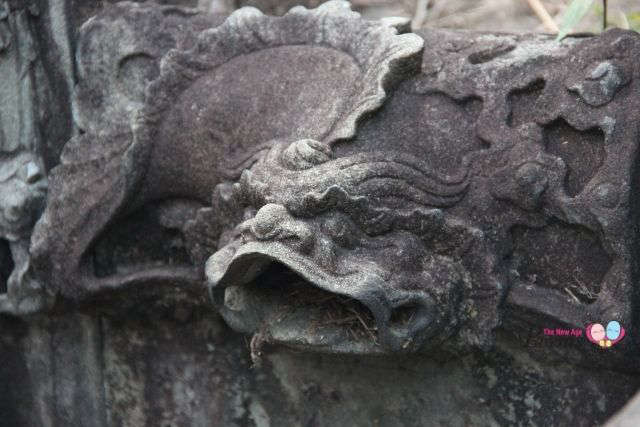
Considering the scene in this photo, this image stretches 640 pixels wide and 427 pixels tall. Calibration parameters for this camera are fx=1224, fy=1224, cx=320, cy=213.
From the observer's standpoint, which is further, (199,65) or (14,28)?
(14,28)

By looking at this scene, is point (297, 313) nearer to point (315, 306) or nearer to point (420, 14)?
point (315, 306)

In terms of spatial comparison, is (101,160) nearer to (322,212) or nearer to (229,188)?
(229,188)

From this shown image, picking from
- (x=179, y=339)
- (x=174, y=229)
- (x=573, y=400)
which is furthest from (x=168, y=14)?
(x=573, y=400)

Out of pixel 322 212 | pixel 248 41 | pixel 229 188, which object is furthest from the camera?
pixel 248 41

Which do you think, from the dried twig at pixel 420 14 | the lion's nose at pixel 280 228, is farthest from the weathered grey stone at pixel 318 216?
the dried twig at pixel 420 14

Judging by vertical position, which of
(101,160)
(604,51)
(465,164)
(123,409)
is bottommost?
(123,409)

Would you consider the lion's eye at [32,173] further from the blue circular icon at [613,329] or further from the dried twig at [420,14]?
the dried twig at [420,14]

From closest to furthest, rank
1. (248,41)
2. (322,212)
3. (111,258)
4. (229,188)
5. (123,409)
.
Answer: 1. (322,212)
2. (229,188)
3. (248,41)
4. (111,258)
5. (123,409)
